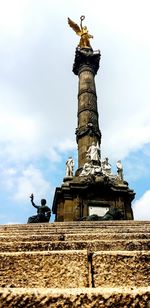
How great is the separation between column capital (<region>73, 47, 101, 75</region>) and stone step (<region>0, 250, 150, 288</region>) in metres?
19.1

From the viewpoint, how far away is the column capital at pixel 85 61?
20.1 m

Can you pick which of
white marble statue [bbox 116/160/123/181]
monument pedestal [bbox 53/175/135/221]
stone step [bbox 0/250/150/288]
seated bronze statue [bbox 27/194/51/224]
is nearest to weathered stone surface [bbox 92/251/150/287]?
stone step [bbox 0/250/150/288]

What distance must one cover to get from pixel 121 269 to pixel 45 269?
350mm

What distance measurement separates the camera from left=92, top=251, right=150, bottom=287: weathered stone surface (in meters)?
1.45

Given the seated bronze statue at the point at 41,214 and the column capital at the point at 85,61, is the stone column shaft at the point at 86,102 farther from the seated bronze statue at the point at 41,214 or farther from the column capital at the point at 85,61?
the seated bronze statue at the point at 41,214

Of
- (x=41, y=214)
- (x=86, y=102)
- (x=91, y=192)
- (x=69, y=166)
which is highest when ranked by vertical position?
(x=86, y=102)

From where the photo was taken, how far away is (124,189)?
1294 centimetres

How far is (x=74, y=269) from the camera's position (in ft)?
5.09

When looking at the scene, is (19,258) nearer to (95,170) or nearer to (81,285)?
(81,285)

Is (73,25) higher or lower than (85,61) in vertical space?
higher

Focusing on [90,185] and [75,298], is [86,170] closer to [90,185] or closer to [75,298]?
[90,185]

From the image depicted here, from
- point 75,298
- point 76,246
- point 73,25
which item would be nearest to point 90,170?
point 76,246

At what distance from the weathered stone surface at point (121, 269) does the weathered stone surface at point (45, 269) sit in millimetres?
60

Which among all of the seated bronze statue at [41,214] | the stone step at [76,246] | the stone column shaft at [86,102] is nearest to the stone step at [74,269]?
the stone step at [76,246]
